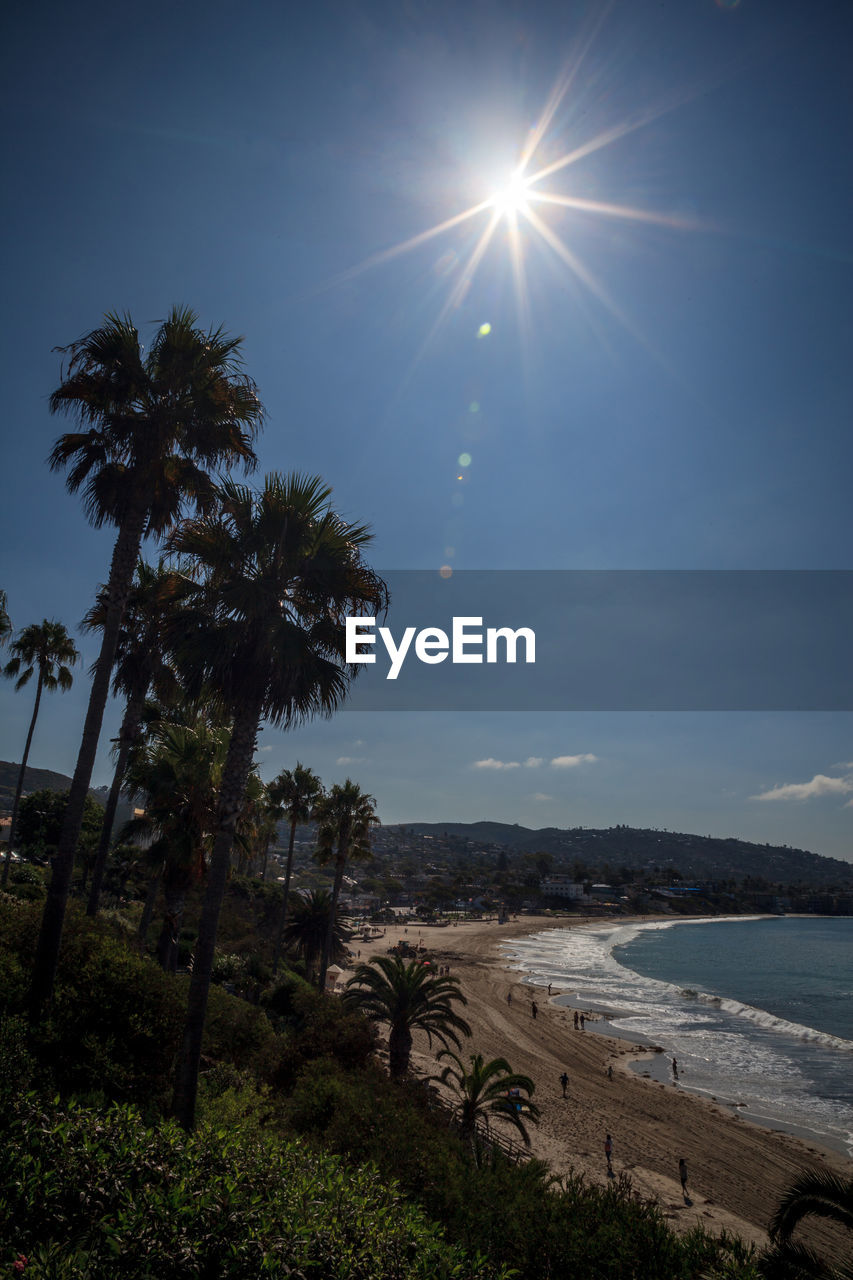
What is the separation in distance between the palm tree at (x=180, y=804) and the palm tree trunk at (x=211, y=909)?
23.0 feet

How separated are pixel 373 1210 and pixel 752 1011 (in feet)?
193

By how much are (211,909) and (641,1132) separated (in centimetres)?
2360

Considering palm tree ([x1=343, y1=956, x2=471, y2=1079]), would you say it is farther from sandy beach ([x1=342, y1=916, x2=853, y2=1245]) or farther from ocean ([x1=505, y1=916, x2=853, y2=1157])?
ocean ([x1=505, y1=916, x2=853, y2=1157])

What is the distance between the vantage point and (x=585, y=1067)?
32.8 m

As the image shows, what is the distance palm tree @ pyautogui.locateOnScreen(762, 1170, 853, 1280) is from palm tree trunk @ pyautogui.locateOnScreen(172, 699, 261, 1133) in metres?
7.41

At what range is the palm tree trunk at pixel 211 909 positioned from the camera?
886cm

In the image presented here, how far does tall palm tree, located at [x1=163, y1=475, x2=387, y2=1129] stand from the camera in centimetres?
1068

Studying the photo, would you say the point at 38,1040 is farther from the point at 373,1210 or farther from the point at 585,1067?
the point at 585,1067

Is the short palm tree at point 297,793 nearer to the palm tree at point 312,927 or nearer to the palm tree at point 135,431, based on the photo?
the palm tree at point 312,927

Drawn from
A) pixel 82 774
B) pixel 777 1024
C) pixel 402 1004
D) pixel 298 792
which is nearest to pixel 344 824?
pixel 298 792

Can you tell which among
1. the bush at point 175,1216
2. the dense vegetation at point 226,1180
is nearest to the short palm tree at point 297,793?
the dense vegetation at point 226,1180

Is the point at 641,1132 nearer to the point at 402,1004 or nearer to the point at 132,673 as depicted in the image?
the point at 402,1004

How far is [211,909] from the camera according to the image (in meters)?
10.1

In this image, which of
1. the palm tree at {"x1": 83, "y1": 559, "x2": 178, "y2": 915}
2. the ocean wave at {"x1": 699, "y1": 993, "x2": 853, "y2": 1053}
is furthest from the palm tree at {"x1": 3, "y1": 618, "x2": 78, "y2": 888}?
the ocean wave at {"x1": 699, "y1": 993, "x2": 853, "y2": 1053}
